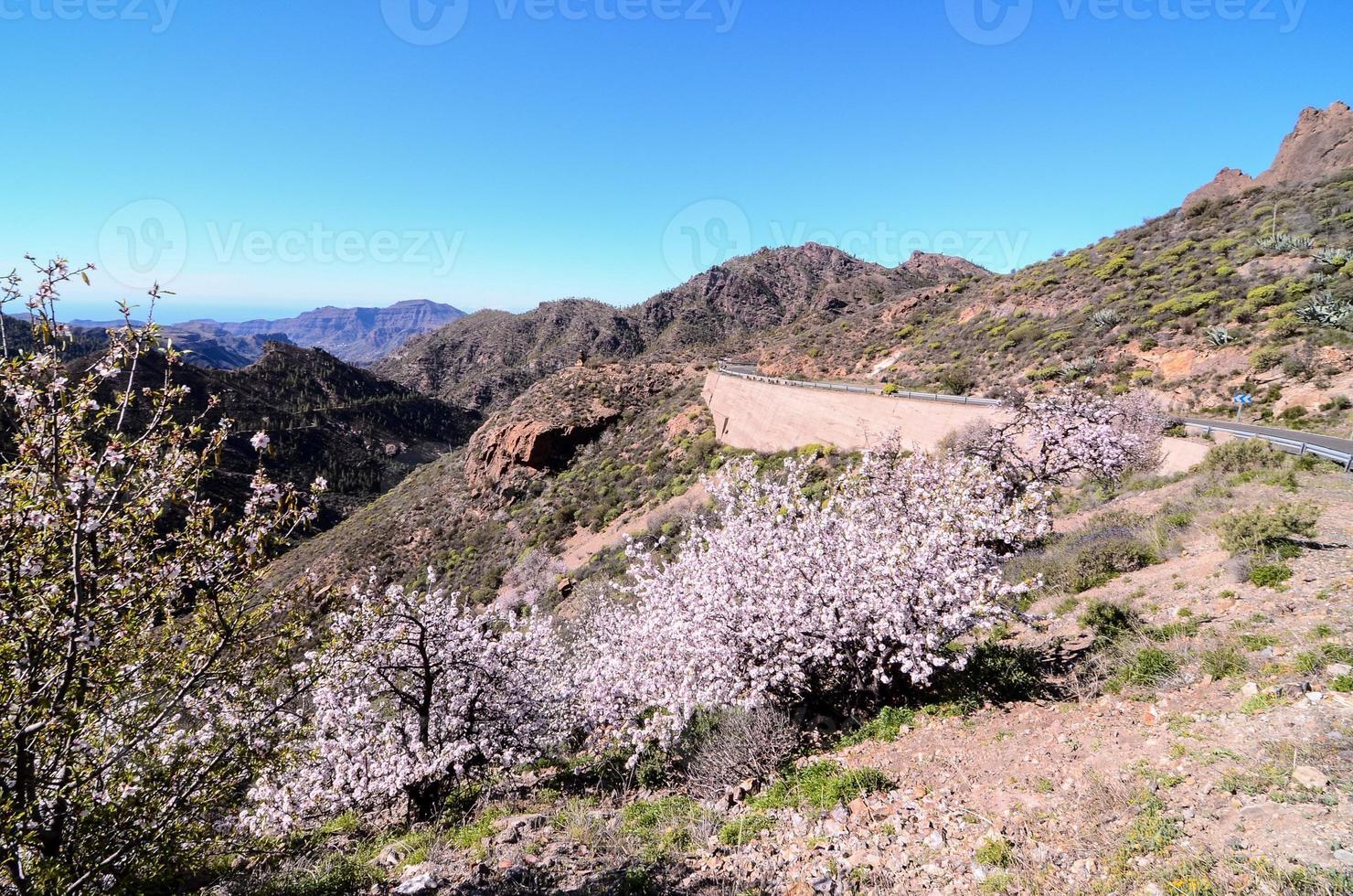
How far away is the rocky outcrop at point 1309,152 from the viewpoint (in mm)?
39344

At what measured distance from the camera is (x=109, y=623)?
529 centimetres

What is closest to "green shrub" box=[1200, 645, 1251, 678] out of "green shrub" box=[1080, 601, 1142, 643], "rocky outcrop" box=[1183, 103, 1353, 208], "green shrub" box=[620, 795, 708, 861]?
"green shrub" box=[1080, 601, 1142, 643]

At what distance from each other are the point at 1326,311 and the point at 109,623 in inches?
1357

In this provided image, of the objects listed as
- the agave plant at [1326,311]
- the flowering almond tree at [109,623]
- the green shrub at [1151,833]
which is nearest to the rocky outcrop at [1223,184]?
the agave plant at [1326,311]

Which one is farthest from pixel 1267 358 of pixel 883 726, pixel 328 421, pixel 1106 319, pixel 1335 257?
pixel 328 421

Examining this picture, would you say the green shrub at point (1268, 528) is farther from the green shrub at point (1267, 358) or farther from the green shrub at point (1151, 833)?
the green shrub at point (1267, 358)

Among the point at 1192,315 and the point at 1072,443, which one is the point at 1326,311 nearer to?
the point at 1192,315

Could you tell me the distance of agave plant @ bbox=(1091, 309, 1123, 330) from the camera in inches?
1141

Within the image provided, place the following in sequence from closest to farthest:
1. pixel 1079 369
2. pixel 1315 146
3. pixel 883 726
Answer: pixel 883 726 < pixel 1079 369 < pixel 1315 146

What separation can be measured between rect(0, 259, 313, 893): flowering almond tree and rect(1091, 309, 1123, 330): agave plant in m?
35.9

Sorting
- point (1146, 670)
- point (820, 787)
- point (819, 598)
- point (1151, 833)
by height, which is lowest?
point (820, 787)

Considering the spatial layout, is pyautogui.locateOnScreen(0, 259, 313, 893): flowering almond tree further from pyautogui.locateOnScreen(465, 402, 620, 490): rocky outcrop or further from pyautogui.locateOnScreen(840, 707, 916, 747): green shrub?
pyautogui.locateOnScreen(465, 402, 620, 490): rocky outcrop

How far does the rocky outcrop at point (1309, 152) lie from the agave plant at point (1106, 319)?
17.1m

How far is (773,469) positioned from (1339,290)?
23467mm
